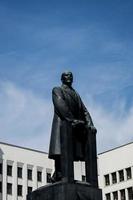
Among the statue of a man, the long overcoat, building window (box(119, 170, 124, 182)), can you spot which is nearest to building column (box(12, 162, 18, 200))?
building window (box(119, 170, 124, 182))

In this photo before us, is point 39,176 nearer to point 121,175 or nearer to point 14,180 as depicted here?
point 14,180

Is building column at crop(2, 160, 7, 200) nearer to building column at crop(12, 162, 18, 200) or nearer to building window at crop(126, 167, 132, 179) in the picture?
building column at crop(12, 162, 18, 200)

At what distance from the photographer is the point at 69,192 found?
1683 cm

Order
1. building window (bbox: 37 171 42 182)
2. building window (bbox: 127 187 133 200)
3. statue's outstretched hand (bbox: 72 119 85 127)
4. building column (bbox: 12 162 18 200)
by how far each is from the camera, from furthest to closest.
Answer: building window (bbox: 37 171 42 182) → building window (bbox: 127 187 133 200) → building column (bbox: 12 162 18 200) → statue's outstretched hand (bbox: 72 119 85 127)

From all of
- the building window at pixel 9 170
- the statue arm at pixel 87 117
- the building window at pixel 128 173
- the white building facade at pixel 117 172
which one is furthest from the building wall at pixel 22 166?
the statue arm at pixel 87 117

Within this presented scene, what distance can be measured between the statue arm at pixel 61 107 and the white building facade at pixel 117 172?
195 ft

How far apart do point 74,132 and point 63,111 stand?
0.73 metres

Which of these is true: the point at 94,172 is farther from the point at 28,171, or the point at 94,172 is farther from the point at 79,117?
the point at 28,171

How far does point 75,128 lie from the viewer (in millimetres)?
17688

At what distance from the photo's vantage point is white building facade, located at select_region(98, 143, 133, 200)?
76994 millimetres

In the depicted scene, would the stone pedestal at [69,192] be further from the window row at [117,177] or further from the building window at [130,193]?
the window row at [117,177]

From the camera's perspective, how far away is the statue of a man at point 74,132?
17625 millimetres

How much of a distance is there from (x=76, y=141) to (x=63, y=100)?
1337 millimetres

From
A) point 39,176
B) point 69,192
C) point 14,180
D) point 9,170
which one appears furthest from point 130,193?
point 69,192
